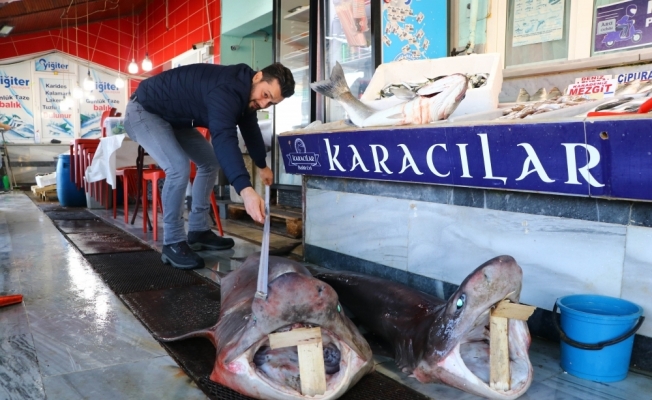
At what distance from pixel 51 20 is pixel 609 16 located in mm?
12887

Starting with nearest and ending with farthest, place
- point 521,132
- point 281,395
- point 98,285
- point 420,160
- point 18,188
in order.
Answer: point 281,395 → point 521,132 → point 420,160 → point 98,285 → point 18,188

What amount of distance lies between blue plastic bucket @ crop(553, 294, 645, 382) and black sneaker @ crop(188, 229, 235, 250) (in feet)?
10.2

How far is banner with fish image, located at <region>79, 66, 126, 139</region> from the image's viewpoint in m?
14.1

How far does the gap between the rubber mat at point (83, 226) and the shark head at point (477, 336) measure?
467cm

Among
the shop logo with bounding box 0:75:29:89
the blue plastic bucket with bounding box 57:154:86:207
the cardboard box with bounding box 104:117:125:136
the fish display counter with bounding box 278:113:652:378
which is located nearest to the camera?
the fish display counter with bounding box 278:113:652:378

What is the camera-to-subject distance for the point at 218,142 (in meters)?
2.77

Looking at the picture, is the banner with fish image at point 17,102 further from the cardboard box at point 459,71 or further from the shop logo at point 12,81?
the cardboard box at point 459,71

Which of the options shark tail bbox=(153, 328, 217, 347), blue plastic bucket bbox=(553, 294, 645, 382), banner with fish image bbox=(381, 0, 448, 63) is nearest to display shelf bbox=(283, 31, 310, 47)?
banner with fish image bbox=(381, 0, 448, 63)

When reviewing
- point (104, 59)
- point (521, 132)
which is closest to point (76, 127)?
point (104, 59)

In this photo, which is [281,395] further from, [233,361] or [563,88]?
[563,88]

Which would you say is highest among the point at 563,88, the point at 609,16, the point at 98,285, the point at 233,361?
the point at 609,16

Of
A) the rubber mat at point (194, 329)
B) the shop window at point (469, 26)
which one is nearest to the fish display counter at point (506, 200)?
the rubber mat at point (194, 329)

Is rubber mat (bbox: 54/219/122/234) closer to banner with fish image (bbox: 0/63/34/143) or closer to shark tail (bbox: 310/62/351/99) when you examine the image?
shark tail (bbox: 310/62/351/99)

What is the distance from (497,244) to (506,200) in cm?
23
